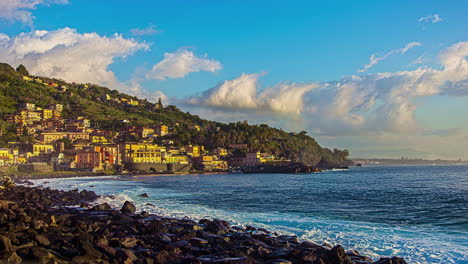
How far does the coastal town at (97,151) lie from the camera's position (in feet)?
370

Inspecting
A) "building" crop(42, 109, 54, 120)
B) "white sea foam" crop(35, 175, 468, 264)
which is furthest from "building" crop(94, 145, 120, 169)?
"white sea foam" crop(35, 175, 468, 264)

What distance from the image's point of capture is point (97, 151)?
387 ft

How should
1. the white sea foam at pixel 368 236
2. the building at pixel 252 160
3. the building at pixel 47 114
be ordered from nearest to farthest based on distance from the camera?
1. the white sea foam at pixel 368 236
2. the building at pixel 252 160
3. the building at pixel 47 114

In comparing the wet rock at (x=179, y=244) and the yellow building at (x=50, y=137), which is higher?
the yellow building at (x=50, y=137)

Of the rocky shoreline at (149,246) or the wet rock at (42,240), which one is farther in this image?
the wet rock at (42,240)

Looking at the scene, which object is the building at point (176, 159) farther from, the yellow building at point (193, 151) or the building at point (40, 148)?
the building at point (40, 148)

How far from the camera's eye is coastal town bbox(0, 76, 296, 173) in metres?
113

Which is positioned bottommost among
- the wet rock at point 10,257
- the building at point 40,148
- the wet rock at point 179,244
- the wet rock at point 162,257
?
the wet rock at point 179,244

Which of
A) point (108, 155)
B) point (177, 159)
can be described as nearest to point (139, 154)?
point (108, 155)

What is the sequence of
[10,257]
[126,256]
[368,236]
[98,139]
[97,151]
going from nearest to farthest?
[10,257] → [126,256] → [368,236] → [97,151] → [98,139]

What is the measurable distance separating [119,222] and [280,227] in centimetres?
855

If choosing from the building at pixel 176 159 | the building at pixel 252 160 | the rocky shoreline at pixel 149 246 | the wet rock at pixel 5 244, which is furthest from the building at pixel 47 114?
the wet rock at pixel 5 244

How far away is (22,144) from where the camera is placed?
119 metres

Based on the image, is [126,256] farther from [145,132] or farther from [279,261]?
[145,132]
